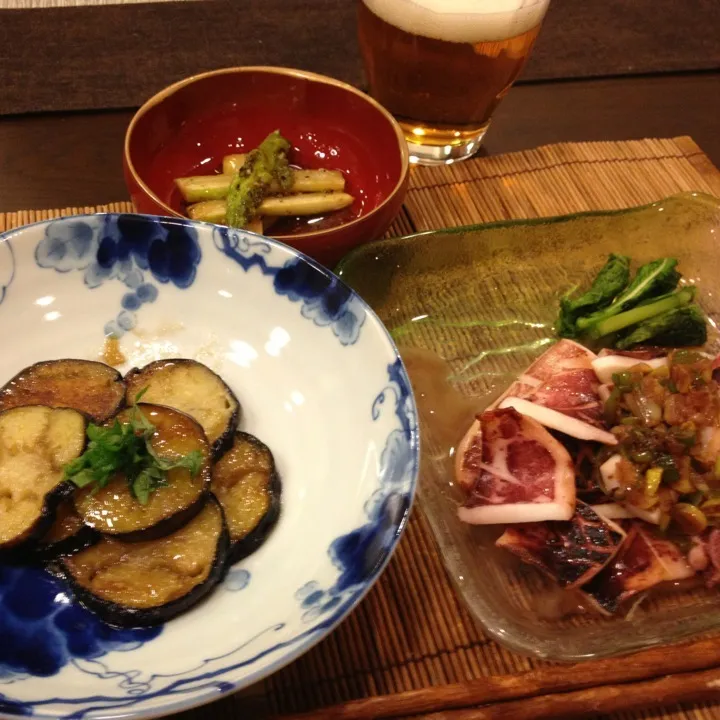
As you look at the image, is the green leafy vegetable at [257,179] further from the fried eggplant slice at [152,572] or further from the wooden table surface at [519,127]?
the fried eggplant slice at [152,572]

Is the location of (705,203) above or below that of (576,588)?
above

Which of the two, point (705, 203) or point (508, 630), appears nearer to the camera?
point (508, 630)

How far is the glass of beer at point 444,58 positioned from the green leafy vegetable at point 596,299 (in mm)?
674

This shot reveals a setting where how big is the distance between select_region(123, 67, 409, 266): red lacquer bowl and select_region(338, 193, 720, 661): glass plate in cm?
19

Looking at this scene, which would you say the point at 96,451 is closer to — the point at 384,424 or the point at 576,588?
the point at 384,424

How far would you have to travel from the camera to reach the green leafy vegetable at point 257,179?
1.76 metres

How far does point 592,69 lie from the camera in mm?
2783

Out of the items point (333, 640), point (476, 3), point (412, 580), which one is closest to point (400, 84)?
point (476, 3)

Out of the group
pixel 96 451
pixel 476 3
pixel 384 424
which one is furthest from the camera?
pixel 476 3

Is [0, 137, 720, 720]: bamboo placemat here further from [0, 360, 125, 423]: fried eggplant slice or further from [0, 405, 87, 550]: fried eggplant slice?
[0, 360, 125, 423]: fried eggplant slice

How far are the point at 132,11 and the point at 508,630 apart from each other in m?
2.64

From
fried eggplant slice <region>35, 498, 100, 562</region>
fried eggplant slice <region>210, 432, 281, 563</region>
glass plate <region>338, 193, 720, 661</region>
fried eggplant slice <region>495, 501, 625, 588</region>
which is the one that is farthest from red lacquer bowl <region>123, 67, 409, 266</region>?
fried eggplant slice <region>35, 498, 100, 562</region>

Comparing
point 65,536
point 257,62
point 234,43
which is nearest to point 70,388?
point 65,536

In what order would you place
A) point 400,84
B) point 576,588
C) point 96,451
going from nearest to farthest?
point 96,451 → point 576,588 → point 400,84
